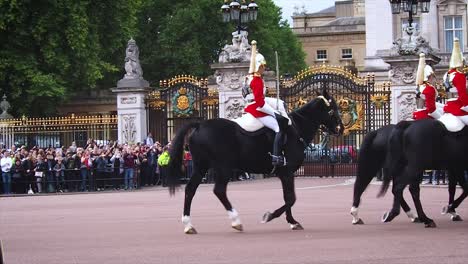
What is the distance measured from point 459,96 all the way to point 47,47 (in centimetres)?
2824

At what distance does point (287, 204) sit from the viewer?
15.4 meters

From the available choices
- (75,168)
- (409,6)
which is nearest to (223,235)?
(409,6)

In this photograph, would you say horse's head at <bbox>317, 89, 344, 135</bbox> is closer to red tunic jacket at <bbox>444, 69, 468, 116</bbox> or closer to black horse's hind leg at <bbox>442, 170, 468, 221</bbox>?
red tunic jacket at <bbox>444, 69, 468, 116</bbox>

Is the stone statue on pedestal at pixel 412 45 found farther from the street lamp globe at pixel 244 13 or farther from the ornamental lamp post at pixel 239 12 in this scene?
the street lamp globe at pixel 244 13

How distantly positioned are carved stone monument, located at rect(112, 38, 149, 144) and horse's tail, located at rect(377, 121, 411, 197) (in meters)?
18.1

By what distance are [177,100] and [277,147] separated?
17929 millimetres

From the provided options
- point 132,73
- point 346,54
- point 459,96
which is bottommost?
point 459,96

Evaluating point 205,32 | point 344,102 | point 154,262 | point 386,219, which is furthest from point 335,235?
point 205,32

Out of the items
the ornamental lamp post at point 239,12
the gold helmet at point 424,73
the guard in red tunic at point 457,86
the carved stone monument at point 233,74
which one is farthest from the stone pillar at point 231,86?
the guard in red tunic at point 457,86

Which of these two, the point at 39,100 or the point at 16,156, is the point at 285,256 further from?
the point at 39,100

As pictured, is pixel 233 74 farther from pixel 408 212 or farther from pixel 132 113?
pixel 408 212

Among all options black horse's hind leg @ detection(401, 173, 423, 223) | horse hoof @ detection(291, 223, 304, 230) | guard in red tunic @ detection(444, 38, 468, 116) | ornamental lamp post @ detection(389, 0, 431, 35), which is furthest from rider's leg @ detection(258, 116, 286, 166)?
ornamental lamp post @ detection(389, 0, 431, 35)

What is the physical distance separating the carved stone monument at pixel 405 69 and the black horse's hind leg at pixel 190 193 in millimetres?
15483

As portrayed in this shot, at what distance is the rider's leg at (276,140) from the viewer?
1562 cm
